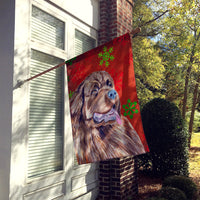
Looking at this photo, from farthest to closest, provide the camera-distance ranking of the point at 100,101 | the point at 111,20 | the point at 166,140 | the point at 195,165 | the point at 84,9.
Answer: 1. the point at 195,165
2. the point at 166,140
3. the point at 111,20
4. the point at 84,9
5. the point at 100,101

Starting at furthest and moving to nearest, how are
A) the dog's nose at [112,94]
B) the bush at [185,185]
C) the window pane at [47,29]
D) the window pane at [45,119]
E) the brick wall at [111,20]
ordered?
the brick wall at [111,20] < the bush at [185,185] < the window pane at [47,29] < the window pane at [45,119] < the dog's nose at [112,94]

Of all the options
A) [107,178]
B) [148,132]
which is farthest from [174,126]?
[107,178]

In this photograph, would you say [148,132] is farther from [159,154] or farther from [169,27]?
[169,27]

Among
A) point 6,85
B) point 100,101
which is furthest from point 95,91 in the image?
point 6,85

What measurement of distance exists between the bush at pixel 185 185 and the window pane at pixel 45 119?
2744 mm

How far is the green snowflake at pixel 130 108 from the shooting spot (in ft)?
10.4

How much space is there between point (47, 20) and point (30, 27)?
57 centimetres

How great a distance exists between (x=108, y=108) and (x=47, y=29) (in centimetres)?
227

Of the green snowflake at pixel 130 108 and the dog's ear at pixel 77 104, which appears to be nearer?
the green snowflake at pixel 130 108

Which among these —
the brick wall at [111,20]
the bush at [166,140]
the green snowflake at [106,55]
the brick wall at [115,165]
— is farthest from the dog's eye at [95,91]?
A: the bush at [166,140]

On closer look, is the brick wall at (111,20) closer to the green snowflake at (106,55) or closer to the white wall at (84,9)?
A: the white wall at (84,9)

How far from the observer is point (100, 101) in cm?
331

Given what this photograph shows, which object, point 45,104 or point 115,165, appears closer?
point 45,104

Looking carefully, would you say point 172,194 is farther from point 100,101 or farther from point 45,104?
point 45,104
